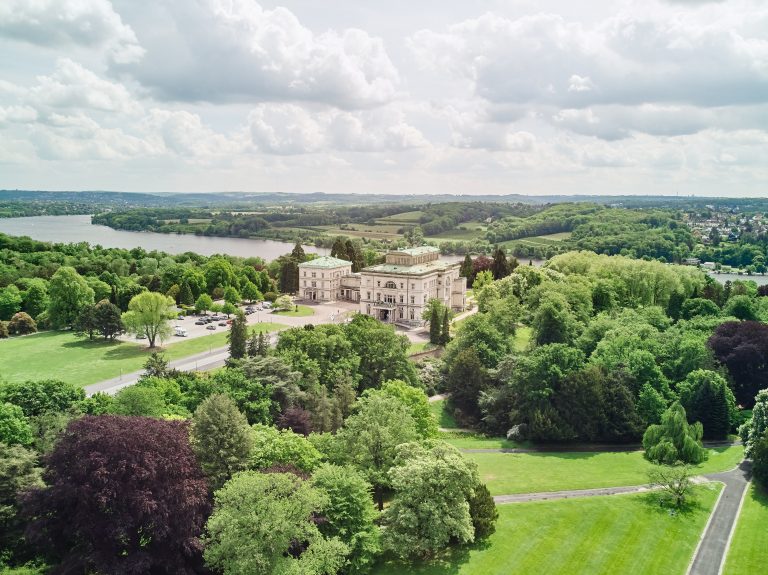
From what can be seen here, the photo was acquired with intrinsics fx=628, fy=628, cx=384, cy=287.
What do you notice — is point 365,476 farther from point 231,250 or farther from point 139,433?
point 231,250

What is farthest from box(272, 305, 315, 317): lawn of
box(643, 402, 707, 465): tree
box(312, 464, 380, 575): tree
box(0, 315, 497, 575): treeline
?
box(312, 464, 380, 575): tree

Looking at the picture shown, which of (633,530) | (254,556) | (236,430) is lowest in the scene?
(633,530)

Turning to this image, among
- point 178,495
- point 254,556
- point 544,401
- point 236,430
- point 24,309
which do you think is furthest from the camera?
point 24,309

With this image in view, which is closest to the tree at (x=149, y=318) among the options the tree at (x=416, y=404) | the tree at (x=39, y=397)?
the tree at (x=39, y=397)

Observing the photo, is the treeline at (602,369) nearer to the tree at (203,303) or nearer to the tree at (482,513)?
the tree at (482,513)

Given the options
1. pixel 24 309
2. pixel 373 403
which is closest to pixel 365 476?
pixel 373 403

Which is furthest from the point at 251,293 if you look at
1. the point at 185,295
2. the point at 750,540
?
the point at 750,540
